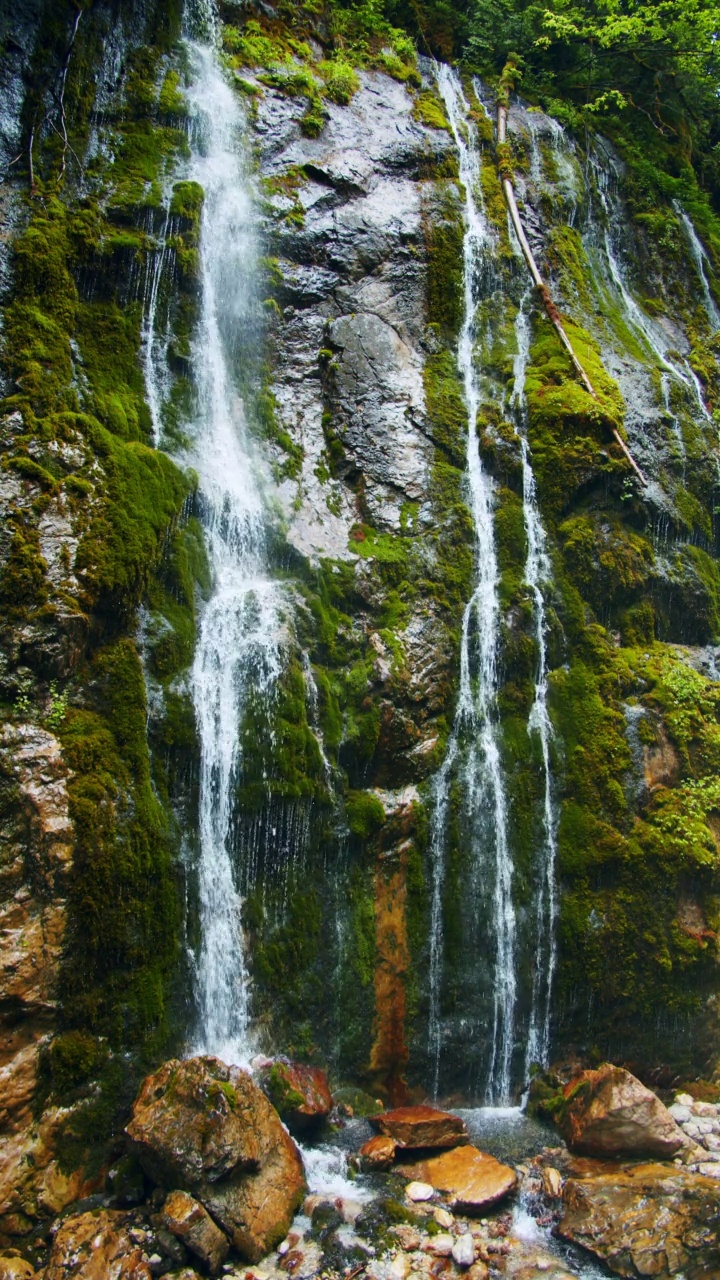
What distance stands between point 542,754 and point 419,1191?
15.5 feet

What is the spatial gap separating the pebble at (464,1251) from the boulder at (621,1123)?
1.69 meters

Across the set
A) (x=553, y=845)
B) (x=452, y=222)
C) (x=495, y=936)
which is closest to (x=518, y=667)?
(x=553, y=845)

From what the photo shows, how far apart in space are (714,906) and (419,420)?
7.36m

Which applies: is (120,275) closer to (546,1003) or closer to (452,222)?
(452,222)

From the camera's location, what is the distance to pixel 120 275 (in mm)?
10133

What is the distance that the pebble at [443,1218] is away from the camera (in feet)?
21.4

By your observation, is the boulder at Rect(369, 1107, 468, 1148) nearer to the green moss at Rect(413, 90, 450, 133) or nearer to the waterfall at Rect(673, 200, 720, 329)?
the waterfall at Rect(673, 200, 720, 329)

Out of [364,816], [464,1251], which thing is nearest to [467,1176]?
[464,1251]

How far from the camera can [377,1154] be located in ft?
23.6

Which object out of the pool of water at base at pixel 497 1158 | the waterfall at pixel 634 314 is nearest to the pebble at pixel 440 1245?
the pool of water at base at pixel 497 1158

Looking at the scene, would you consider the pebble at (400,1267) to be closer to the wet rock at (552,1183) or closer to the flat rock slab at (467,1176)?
the flat rock slab at (467,1176)

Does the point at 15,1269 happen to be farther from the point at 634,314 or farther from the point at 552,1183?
the point at 634,314

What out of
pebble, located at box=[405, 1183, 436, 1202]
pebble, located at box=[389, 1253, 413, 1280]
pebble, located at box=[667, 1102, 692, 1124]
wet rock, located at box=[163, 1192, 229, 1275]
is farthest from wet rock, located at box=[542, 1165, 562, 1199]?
wet rock, located at box=[163, 1192, 229, 1275]

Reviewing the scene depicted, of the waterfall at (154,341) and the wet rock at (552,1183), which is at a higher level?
the waterfall at (154,341)
